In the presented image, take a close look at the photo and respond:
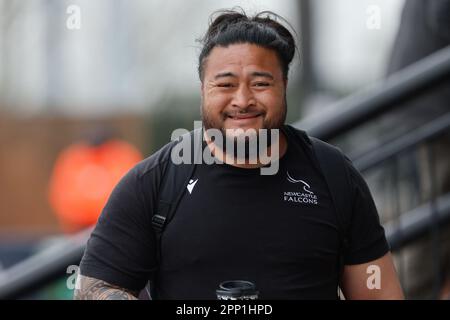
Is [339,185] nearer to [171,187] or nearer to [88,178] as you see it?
[171,187]

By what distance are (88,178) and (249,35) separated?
6.81 m

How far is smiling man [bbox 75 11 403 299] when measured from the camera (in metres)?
2.35

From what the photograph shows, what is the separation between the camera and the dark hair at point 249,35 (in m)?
2.41

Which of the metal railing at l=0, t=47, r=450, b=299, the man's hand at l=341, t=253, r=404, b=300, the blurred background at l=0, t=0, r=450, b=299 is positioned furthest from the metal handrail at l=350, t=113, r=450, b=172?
the blurred background at l=0, t=0, r=450, b=299

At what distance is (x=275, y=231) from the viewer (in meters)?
2.36

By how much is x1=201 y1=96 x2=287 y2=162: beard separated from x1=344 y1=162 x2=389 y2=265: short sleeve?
252 mm

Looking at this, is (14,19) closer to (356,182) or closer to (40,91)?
(40,91)

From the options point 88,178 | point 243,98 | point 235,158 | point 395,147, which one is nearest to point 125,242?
point 235,158

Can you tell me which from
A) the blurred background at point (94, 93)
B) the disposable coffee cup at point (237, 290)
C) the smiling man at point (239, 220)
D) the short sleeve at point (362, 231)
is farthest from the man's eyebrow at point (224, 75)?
the blurred background at point (94, 93)

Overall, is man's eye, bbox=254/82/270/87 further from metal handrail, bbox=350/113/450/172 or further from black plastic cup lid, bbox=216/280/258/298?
metal handrail, bbox=350/113/450/172

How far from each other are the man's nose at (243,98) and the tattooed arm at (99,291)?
568 millimetres

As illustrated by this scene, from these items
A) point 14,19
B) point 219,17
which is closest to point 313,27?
point 14,19

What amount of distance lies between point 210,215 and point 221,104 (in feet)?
0.97

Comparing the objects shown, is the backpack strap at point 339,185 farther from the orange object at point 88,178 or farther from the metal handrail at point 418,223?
the orange object at point 88,178
